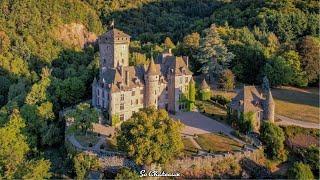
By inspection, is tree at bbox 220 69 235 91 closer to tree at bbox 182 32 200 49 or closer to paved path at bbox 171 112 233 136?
paved path at bbox 171 112 233 136

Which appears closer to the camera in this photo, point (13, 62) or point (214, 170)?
point (214, 170)

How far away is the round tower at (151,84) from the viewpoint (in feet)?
211

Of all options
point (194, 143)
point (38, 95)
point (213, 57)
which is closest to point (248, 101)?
point (194, 143)

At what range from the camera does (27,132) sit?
206 feet

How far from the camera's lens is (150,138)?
170 ft

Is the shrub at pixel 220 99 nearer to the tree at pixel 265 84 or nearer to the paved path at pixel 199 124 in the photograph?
the paved path at pixel 199 124

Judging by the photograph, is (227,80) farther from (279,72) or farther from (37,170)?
(37,170)

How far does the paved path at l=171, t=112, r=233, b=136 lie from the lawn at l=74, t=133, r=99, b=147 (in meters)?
10.6

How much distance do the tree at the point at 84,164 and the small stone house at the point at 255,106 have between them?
18702 mm

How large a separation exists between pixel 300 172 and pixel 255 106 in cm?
1244

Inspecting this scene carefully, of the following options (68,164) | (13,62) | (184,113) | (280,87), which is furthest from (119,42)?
(13,62)

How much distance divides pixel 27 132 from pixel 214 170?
79.0 feet

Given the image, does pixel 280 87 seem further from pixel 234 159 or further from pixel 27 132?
pixel 27 132

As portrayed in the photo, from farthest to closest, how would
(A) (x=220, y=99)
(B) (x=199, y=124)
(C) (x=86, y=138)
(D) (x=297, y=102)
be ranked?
(D) (x=297, y=102) → (A) (x=220, y=99) → (B) (x=199, y=124) → (C) (x=86, y=138)
